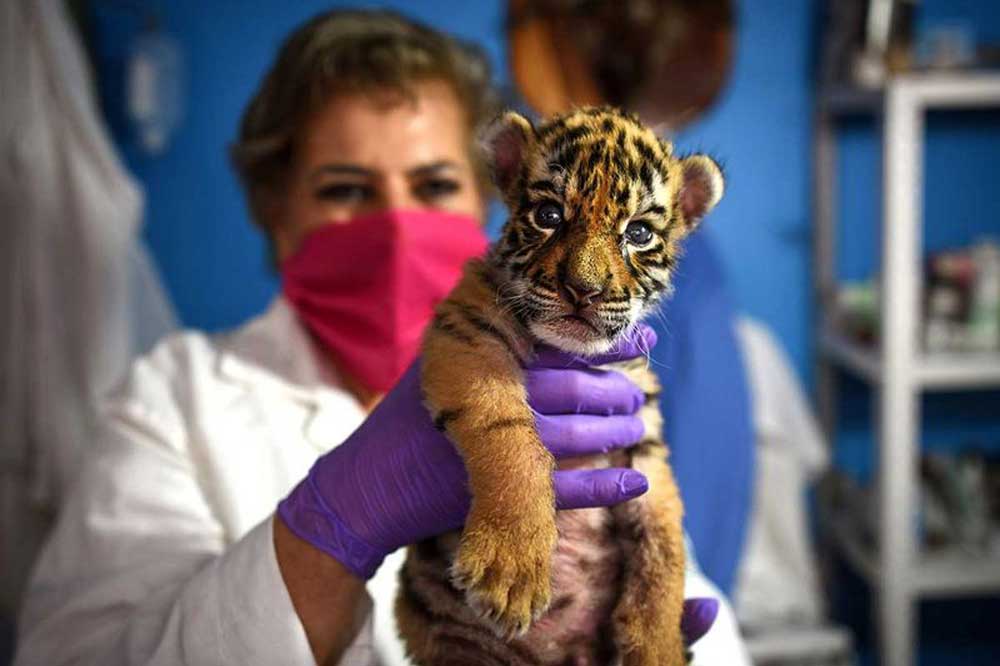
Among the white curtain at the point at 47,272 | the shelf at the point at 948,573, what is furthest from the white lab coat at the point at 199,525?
the shelf at the point at 948,573

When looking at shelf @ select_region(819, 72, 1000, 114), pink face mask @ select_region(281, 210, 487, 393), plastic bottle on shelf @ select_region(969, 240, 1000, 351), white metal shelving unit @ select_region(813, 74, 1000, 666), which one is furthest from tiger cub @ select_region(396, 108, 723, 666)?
plastic bottle on shelf @ select_region(969, 240, 1000, 351)

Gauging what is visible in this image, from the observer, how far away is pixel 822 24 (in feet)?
9.76

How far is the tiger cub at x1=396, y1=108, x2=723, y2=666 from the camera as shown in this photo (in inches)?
29.5

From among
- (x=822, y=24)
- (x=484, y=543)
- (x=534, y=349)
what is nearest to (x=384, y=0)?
(x=822, y=24)

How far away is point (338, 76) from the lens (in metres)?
1.42

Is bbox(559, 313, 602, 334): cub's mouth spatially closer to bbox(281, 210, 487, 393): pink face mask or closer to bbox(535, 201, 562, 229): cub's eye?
bbox(535, 201, 562, 229): cub's eye

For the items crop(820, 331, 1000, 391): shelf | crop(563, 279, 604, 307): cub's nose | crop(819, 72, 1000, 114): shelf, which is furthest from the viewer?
crop(820, 331, 1000, 391): shelf

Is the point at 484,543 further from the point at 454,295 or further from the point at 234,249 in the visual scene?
the point at 234,249

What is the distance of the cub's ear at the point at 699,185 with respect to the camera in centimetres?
84

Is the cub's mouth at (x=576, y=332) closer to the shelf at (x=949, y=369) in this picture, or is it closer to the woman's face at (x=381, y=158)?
the woman's face at (x=381, y=158)

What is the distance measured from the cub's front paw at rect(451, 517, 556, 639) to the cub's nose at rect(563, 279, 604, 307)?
0.23m

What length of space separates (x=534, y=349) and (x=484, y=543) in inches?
9.2

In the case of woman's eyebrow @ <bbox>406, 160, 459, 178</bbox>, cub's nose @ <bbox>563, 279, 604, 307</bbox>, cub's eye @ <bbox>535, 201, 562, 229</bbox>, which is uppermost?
woman's eyebrow @ <bbox>406, 160, 459, 178</bbox>

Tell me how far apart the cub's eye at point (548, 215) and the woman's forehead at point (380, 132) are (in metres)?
0.65
